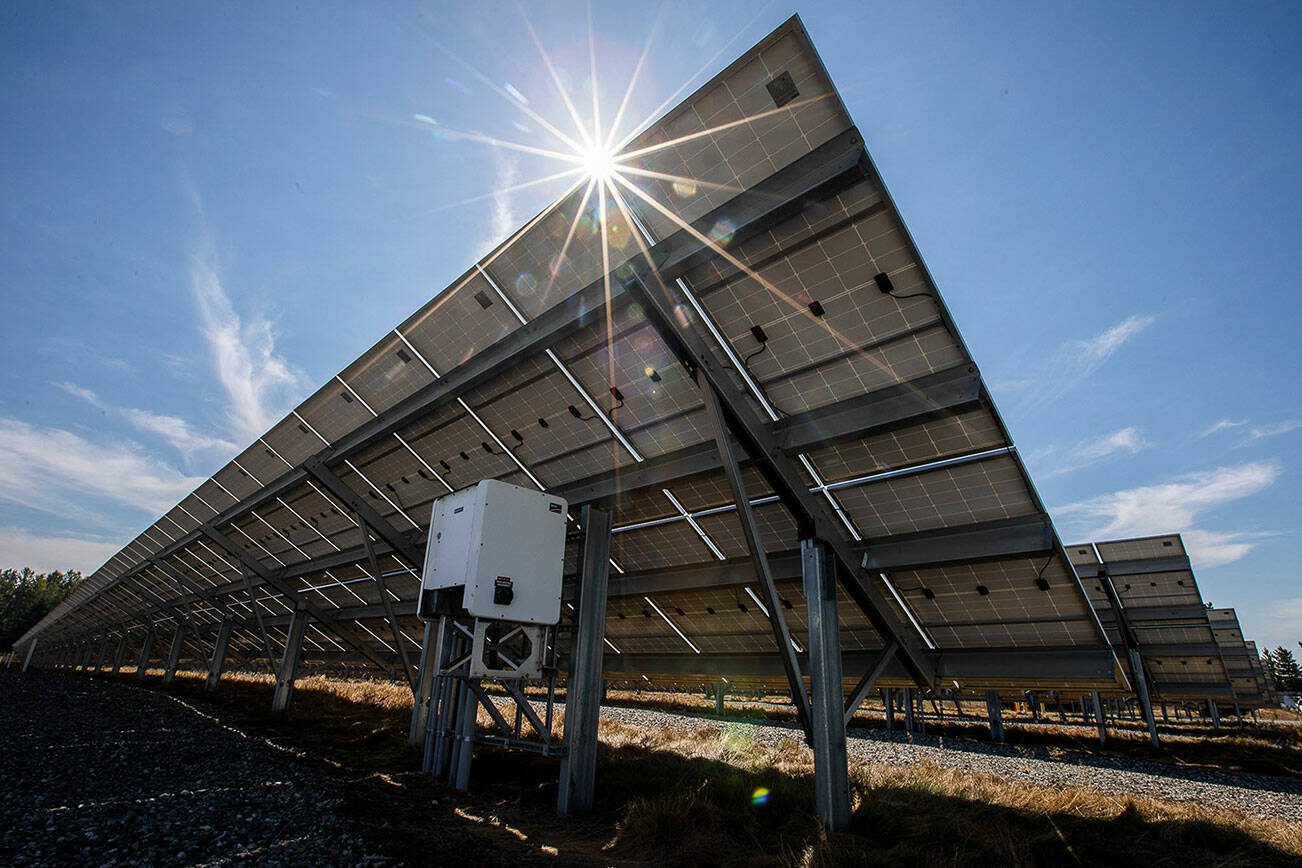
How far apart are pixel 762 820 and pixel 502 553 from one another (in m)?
5.01

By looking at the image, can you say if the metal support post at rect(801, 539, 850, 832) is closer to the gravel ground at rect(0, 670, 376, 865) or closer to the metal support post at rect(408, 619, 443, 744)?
the gravel ground at rect(0, 670, 376, 865)

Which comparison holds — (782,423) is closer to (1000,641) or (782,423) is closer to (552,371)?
(552,371)

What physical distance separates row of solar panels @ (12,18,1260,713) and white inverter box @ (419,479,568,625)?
1276 millimetres

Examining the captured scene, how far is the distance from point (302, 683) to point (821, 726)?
30.6m

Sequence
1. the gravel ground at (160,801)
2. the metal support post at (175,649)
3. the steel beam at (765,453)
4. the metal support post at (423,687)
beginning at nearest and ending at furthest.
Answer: the gravel ground at (160,801) < the steel beam at (765,453) < the metal support post at (423,687) < the metal support post at (175,649)

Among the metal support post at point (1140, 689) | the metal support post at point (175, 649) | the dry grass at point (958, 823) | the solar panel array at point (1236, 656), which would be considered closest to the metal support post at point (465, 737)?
the dry grass at point (958, 823)

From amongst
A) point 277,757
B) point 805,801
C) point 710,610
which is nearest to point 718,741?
point 710,610

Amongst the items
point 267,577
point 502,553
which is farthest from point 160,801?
point 267,577

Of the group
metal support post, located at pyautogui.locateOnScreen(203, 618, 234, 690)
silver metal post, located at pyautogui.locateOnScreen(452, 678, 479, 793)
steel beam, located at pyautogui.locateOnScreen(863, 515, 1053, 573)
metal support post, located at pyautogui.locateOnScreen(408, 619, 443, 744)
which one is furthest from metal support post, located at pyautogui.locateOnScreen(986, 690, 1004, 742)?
metal support post, located at pyautogui.locateOnScreen(203, 618, 234, 690)

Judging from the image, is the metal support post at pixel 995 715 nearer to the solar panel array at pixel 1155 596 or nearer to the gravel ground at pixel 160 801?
the solar panel array at pixel 1155 596

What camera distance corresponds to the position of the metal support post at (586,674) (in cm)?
850

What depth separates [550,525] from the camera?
983 centimetres

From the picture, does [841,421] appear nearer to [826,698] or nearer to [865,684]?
[826,698]

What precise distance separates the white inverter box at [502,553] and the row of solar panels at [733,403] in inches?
50.2
